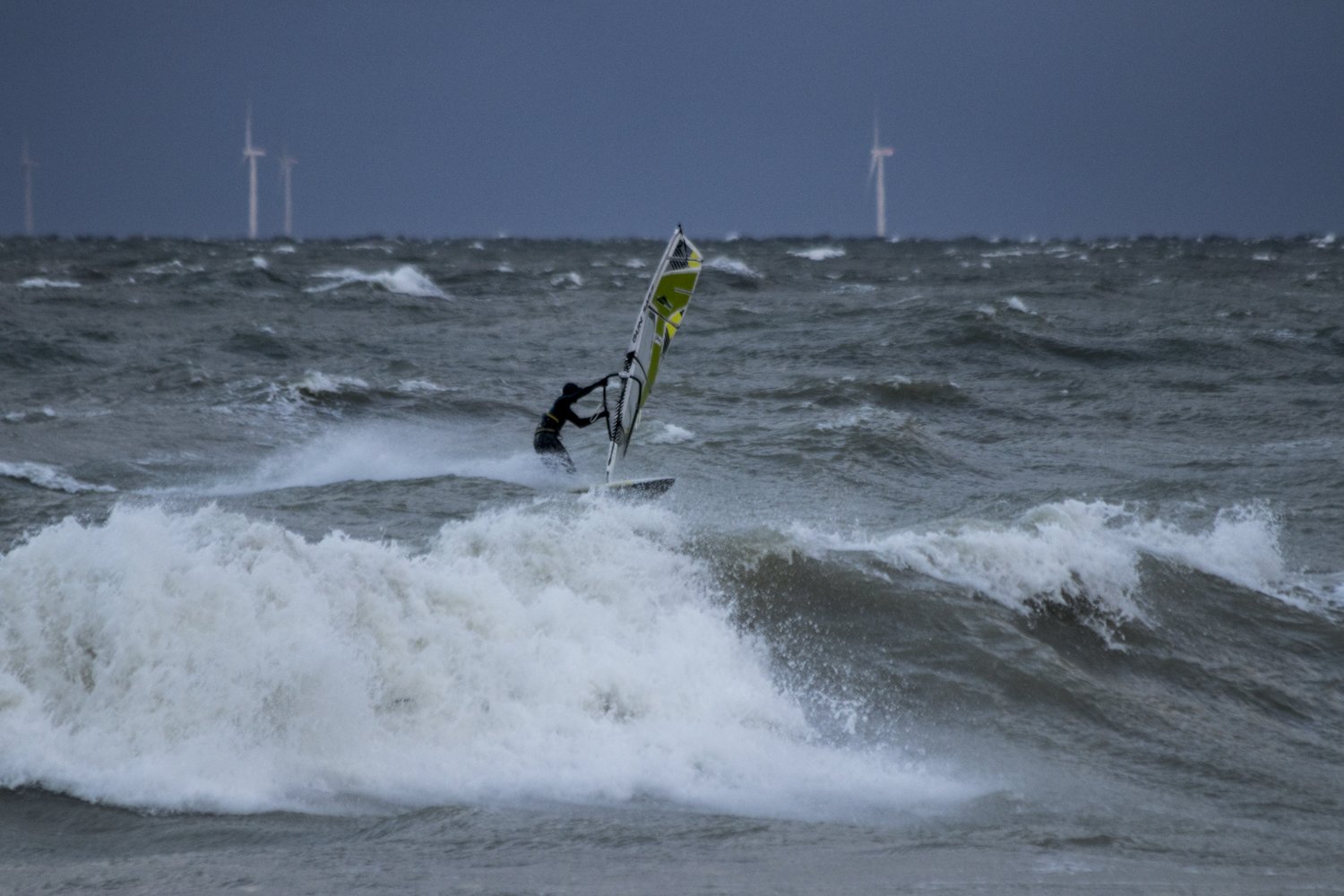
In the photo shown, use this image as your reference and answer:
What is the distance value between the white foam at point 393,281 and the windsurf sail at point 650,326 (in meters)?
20.5

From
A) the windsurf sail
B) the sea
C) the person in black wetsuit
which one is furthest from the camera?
the person in black wetsuit

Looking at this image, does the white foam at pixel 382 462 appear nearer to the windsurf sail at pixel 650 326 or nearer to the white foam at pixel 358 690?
the windsurf sail at pixel 650 326

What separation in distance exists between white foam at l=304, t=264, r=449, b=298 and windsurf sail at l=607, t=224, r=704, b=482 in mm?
20465

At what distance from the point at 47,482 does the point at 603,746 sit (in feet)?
24.0

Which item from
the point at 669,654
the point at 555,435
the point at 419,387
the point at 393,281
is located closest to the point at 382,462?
the point at 555,435

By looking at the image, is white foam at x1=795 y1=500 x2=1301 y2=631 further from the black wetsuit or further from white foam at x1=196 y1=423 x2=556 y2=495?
white foam at x1=196 y1=423 x2=556 y2=495

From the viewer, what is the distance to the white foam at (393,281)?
32219 mm

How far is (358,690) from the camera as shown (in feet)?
20.7

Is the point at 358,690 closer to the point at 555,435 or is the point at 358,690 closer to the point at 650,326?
the point at 555,435

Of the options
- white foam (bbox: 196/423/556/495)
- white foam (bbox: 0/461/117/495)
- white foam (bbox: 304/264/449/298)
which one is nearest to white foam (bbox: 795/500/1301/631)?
white foam (bbox: 196/423/556/495)

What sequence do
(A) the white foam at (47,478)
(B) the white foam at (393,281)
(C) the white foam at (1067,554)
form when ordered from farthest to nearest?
(B) the white foam at (393,281) < (A) the white foam at (47,478) < (C) the white foam at (1067,554)

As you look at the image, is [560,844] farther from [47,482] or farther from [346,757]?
[47,482]

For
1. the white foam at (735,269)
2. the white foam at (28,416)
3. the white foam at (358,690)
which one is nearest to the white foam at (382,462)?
the white foam at (28,416)

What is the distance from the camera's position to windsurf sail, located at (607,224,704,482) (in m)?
11.7
